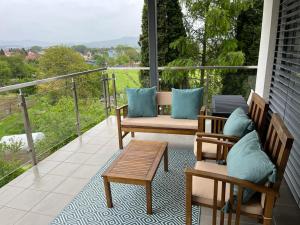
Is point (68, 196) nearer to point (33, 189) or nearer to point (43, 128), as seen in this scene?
point (33, 189)

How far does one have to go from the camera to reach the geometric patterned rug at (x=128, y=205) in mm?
2014

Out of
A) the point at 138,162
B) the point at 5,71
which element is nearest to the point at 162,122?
the point at 138,162

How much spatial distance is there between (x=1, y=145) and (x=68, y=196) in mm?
1060

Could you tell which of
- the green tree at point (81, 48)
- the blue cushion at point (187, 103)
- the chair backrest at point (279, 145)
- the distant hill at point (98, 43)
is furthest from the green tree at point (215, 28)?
the chair backrest at point (279, 145)

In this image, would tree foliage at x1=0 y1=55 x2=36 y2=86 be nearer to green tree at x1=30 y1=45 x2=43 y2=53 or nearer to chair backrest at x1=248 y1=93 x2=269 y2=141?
green tree at x1=30 y1=45 x2=43 y2=53

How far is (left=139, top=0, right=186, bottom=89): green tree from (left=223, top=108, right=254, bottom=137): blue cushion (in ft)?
14.2

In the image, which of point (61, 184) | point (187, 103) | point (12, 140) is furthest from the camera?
point (187, 103)

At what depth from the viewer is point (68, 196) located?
2.36 meters

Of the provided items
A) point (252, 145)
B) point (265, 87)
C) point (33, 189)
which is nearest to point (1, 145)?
point (33, 189)

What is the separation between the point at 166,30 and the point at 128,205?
5.10 meters

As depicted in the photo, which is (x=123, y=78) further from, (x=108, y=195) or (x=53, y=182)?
(x=108, y=195)

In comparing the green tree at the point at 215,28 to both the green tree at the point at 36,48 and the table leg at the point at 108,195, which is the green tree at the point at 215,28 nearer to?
Answer: the green tree at the point at 36,48

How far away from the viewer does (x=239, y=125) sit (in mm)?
2102

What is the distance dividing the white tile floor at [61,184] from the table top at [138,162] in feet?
1.89
